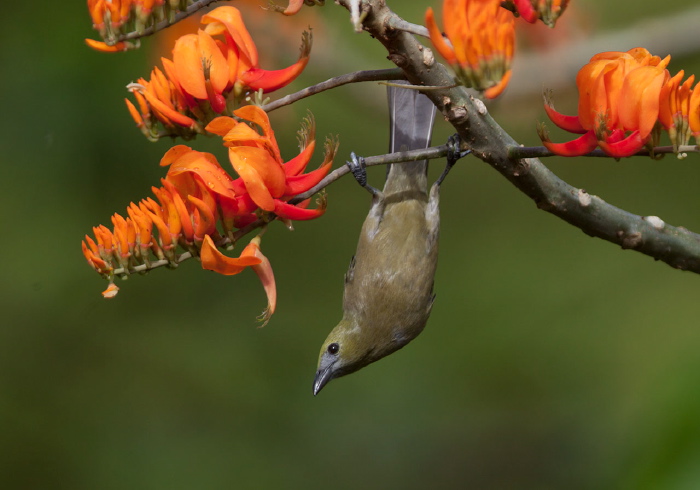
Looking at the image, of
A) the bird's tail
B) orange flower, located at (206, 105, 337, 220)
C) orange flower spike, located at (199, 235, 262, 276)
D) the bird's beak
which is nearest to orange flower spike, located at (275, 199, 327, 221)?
orange flower, located at (206, 105, 337, 220)

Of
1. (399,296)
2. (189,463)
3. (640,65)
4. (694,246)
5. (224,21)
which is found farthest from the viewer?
(189,463)

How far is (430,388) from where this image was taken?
230 inches

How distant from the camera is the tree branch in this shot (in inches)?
64.9

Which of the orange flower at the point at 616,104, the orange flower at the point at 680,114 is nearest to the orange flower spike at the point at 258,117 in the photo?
the orange flower at the point at 616,104

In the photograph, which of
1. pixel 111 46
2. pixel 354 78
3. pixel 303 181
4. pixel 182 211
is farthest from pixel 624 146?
pixel 111 46

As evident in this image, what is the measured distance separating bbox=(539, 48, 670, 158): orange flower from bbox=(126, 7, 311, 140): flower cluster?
1.86 feet

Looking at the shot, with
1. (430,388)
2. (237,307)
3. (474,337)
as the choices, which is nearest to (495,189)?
(474,337)

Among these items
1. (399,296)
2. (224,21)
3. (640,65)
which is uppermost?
(224,21)

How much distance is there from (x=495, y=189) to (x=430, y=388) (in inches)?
54.3

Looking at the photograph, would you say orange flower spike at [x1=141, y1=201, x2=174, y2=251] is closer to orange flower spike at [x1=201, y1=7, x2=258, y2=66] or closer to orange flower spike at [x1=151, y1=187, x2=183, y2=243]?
orange flower spike at [x1=151, y1=187, x2=183, y2=243]

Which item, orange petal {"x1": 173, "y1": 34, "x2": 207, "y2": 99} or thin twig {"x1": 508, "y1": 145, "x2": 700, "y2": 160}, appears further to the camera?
orange petal {"x1": 173, "y1": 34, "x2": 207, "y2": 99}

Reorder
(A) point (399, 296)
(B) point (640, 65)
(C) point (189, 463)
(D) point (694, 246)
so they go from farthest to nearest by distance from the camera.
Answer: (C) point (189, 463), (A) point (399, 296), (D) point (694, 246), (B) point (640, 65)

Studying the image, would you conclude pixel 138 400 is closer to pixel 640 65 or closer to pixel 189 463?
pixel 189 463

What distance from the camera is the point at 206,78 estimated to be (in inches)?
71.9
